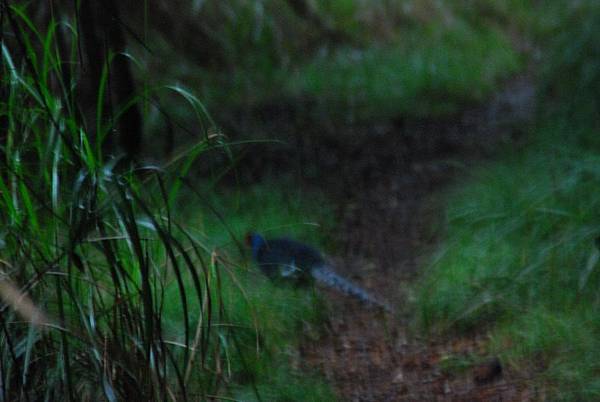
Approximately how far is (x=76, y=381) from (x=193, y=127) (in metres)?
4.35

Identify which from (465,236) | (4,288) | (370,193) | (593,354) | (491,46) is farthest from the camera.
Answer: (491,46)

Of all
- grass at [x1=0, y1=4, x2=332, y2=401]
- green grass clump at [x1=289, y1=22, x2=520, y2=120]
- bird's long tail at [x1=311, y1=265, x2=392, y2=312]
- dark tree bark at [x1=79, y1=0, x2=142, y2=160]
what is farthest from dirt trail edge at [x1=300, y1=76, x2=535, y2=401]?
dark tree bark at [x1=79, y1=0, x2=142, y2=160]

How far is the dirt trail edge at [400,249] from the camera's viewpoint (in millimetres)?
3492

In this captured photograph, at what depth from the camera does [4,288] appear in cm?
264

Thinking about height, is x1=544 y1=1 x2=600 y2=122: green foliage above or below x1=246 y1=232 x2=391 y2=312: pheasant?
above

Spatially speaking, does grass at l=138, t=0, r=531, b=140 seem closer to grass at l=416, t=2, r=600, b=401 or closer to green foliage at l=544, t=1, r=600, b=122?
green foliage at l=544, t=1, r=600, b=122

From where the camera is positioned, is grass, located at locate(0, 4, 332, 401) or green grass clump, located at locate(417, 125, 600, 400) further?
green grass clump, located at locate(417, 125, 600, 400)

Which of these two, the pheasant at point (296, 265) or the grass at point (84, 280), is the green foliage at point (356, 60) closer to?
the pheasant at point (296, 265)

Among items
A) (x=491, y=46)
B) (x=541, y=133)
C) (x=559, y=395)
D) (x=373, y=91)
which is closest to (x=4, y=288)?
(x=559, y=395)

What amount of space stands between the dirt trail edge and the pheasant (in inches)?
2.6

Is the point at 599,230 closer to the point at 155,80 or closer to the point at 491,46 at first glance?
the point at 155,80

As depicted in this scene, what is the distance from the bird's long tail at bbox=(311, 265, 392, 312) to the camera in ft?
13.8

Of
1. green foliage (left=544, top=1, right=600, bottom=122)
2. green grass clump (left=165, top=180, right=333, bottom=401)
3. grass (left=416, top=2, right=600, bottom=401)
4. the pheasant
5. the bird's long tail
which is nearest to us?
green grass clump (left=165, top=180, right=333, bottom=401)

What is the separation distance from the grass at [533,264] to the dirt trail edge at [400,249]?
0.38 feet
